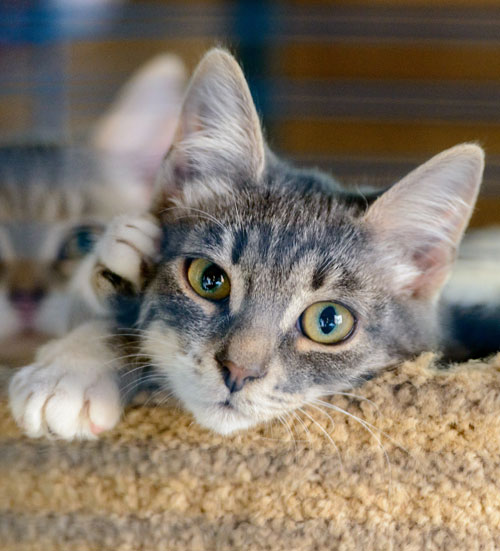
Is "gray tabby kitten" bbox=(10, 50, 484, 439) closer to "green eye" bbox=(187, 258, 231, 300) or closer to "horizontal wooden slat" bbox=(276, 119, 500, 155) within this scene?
"green eye" bbox=(187, 258, 231, 300)

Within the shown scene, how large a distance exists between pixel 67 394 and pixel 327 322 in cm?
32

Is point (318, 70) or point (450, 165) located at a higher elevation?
point (450, 165)

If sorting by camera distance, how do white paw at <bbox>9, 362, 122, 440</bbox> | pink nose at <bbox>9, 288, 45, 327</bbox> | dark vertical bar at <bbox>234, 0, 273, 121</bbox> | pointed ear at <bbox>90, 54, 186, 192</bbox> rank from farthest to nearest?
dark vertical bar at <bbox>234, 0, 273, 121</bbox> < pointed ear at <bbox>90, 54, 186, 192</bbox> < pink nose at <bbox>9, 288, 45, 327</bbox> < white paw at <bbox>9, 362, 122, 440</bbox>

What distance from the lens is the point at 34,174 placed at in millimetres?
1015

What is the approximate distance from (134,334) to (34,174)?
0.42 metres

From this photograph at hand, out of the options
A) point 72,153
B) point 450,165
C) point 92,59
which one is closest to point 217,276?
point 450,165

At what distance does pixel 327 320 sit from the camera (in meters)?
0.76

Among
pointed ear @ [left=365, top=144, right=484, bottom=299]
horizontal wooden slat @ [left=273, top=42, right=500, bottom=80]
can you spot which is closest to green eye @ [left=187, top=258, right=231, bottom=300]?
pointed ear @ [left=365, top=144, right=484, bottom=299]

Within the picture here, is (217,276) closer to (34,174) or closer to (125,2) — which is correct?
(34,174)

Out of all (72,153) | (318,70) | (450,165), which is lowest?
(318,70)

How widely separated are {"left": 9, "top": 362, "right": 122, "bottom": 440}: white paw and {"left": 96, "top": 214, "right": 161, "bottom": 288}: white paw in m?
0.19

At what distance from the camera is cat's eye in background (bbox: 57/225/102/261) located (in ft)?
3.23

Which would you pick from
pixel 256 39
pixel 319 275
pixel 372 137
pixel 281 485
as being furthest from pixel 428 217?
pixel 372 137

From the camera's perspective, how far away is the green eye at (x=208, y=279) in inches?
30.4
